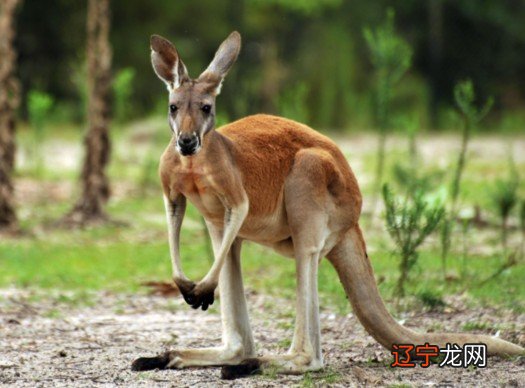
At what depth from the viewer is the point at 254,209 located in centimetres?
463

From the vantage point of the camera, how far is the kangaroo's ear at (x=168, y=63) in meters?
4.47

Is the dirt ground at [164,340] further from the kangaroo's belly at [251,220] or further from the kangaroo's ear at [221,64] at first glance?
the kangaroo's ear at [221,64]

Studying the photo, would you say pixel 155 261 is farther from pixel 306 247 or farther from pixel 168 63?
pixel 168 63

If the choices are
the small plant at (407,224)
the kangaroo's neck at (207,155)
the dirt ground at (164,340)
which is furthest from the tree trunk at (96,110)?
the kangaroo's neck at (207,155)

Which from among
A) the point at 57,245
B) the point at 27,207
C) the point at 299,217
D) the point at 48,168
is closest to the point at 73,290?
the point at 57,245

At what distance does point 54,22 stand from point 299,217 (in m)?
16.3

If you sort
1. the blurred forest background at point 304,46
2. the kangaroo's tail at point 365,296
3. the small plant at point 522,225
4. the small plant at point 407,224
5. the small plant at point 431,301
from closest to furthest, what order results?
the kangaroo's tail at point 365,296 → the small plant at point 407,224 → the small plant at point 431,301 → the small plant at point 522,225 → the blurred forest background at point 304,46

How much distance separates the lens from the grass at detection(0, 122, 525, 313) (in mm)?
6988

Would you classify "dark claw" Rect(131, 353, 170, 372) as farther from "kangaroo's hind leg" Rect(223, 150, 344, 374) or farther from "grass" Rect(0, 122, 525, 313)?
"grass" Rect(0, 122, 525, 313)

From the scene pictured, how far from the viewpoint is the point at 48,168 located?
554 inches

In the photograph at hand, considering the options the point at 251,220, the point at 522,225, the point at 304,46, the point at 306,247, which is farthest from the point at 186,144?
the point at 304,46

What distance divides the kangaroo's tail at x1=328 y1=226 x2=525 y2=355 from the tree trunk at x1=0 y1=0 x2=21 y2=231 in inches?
220

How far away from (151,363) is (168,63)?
1.27 meters

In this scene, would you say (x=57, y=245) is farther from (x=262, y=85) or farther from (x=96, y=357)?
(x=262, y=85)
